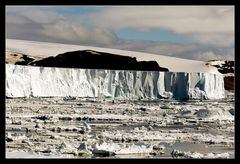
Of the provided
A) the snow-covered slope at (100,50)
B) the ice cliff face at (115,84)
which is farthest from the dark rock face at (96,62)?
the ice cliff face at (115,84)

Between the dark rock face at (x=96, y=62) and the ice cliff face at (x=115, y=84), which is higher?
the dark rock face at (x=96, y=62)

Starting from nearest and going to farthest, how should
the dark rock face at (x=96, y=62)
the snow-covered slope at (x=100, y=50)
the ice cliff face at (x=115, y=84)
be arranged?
→ 1. the ice cliff face at (x=115, y=84)
2. the dark rock face at (x=96, y=62)
3. the snow-covered slope at (x=100, y=50)

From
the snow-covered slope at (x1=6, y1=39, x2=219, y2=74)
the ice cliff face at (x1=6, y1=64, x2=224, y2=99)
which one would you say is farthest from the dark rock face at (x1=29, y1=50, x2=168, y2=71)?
the ice cliff face at (x1=6, y1=64, x2=224, y2=99)

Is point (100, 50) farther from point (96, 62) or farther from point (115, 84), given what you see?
point (115, 84)

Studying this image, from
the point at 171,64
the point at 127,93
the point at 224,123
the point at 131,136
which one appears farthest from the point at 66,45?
the point at 131,136

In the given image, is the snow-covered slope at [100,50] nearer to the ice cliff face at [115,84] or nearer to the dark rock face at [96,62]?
the dark rock face at [96,62]

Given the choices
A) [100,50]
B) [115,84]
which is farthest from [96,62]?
[115,84]
